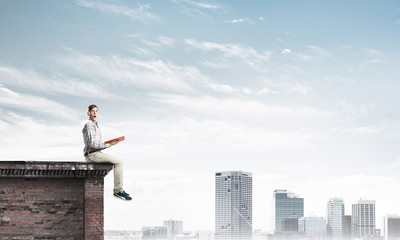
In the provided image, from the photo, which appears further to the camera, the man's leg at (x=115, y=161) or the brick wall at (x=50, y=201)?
the man's leg at (x=115, y=161)

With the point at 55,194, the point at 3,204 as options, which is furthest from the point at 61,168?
the point at 3,204

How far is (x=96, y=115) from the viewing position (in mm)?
15688

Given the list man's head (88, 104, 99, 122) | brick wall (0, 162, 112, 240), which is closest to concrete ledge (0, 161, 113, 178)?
brick wall (0, 162, 112, 240)

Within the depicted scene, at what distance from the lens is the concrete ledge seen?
15570 millimetres

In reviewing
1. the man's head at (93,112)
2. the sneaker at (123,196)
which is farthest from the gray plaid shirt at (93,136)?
the sneaker at (123,196)

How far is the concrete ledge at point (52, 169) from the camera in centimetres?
1557

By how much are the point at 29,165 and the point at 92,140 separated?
1757mm

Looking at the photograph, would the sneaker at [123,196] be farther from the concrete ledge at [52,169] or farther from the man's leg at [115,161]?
the concrete ledge at [52,169]


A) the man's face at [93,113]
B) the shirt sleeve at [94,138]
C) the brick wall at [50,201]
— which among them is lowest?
the brick wall at [50,201]

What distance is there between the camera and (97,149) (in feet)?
52.1

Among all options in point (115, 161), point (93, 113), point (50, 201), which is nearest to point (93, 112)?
point (93, 113)

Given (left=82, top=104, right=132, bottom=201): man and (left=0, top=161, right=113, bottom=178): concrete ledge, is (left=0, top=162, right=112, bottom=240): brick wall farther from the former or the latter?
(left=82, top=104, right=132, bottom=201): man

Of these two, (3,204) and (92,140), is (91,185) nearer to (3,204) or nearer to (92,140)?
(92,140)

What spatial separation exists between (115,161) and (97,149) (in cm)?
58
